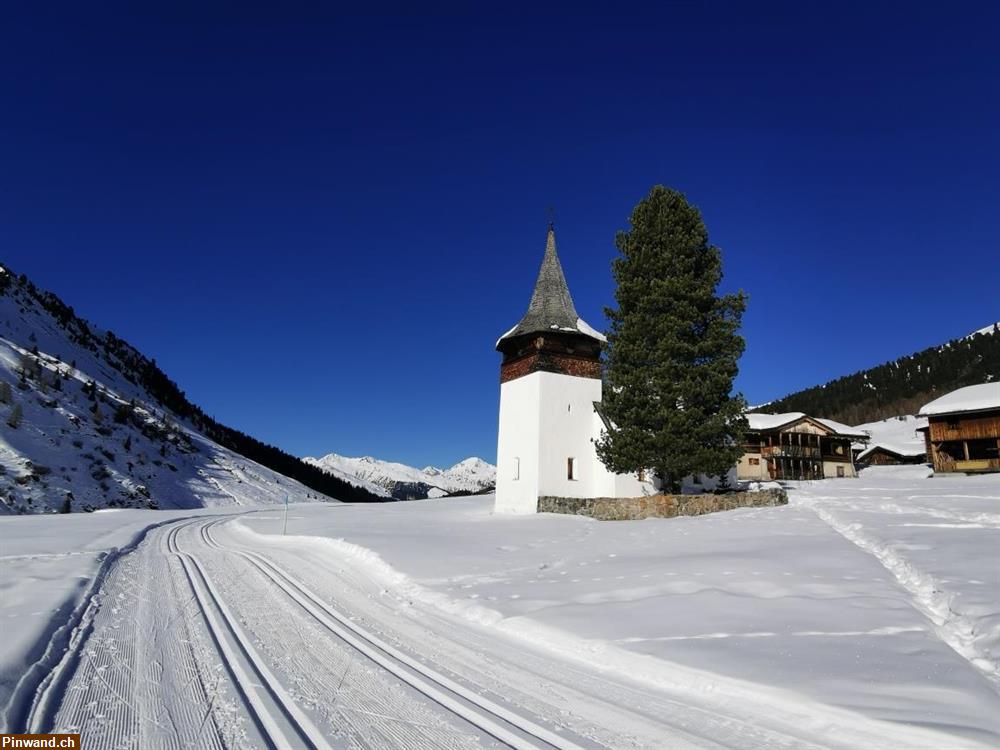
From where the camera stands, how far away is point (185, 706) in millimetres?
4676

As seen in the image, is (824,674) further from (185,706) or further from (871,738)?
(185,706)

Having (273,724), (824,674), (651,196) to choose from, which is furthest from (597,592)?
(651,196)

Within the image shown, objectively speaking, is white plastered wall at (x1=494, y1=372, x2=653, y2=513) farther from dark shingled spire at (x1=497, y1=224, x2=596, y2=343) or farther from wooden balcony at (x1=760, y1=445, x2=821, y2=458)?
wooden balcony at (x1=760, y1=445, x2=821, y2=458)

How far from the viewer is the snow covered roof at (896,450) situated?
74250 millimetres

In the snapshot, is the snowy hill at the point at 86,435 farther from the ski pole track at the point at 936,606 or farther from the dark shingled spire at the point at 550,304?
the ski pole track at the point at 936,606

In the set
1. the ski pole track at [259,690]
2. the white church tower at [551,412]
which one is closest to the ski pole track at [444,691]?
the ski pole track at [259,690]

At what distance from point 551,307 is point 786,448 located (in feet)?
132

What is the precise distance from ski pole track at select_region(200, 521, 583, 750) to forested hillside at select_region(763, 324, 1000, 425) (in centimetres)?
13030

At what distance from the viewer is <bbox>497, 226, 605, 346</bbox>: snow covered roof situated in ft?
93.2

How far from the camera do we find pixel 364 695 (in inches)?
197

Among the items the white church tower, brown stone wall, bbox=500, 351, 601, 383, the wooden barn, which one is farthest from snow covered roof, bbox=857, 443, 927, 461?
brown stone wall, bbox=500, 351, 601, 383

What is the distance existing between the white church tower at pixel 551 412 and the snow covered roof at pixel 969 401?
33298 millimetres

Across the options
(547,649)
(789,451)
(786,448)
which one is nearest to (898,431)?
(789,451)

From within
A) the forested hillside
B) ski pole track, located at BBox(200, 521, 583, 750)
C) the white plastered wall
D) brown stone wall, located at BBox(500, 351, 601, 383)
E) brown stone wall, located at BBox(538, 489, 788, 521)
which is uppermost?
the forested hillside
